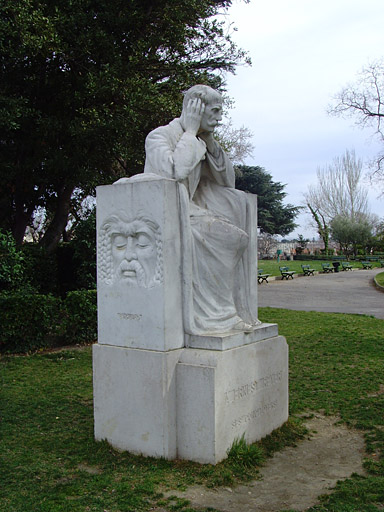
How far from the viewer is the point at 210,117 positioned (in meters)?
4.72

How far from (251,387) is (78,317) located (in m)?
5.77

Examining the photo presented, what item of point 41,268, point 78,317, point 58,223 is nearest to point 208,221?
point 78,317

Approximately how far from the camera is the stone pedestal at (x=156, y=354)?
406 centimetres

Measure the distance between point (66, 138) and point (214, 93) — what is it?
7.94 meters

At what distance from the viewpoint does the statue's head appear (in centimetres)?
464

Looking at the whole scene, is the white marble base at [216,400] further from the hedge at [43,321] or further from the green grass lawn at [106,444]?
the hedge at [43,321]

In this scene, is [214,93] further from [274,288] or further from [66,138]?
[274,288]

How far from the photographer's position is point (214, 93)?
184 inches

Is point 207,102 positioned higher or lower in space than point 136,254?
higher

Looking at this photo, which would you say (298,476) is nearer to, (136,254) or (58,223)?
(136,254)

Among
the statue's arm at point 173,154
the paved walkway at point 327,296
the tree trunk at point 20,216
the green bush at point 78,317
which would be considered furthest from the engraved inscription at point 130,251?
the paved walkway at point 327,296

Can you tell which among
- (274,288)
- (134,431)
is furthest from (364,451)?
(274,288)

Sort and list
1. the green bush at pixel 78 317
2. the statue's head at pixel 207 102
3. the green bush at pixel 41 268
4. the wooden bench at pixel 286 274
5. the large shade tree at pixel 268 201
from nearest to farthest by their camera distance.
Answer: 1. the statue's head at pixel 207 102
2. the green bush at pixel 78 317
3. the green bush at pixel 41 268
4. the wooden bench at pixel 286 274
5. the large shade tree at pixel 268 201

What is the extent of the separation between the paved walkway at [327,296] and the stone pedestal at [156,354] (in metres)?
10.0
